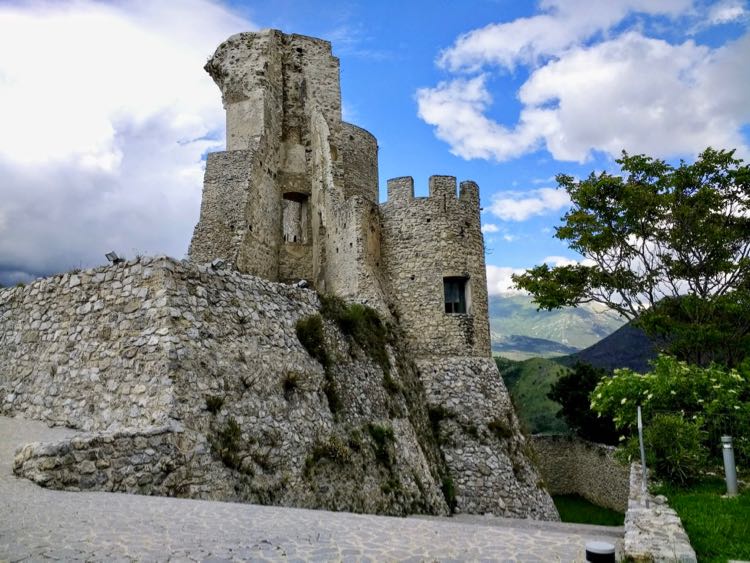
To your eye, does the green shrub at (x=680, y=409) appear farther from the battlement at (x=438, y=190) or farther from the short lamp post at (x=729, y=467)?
the battlement at (x=438, y=190)

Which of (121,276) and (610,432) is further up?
(121,276)

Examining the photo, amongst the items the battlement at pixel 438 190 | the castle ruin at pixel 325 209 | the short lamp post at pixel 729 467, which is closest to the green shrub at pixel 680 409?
the short lamp post at pixel 729 467

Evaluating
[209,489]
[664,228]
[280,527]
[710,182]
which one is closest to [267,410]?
[209,489]

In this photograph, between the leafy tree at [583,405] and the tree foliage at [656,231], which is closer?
the tree foliage at [656,231]

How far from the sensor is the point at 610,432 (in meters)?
31.7

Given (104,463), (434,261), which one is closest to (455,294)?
(434,261)

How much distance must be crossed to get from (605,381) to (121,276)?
10810 millimetres

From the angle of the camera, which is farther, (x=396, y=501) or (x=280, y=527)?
(x=396, y=501)

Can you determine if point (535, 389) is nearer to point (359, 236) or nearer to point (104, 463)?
point (359, 236)

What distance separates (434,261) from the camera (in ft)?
69.3

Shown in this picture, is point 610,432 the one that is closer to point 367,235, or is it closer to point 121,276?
point 367,235

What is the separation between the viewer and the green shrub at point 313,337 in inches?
557

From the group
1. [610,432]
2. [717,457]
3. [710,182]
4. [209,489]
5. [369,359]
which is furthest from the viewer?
[610,432]

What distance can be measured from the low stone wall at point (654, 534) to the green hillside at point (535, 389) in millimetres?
35218
